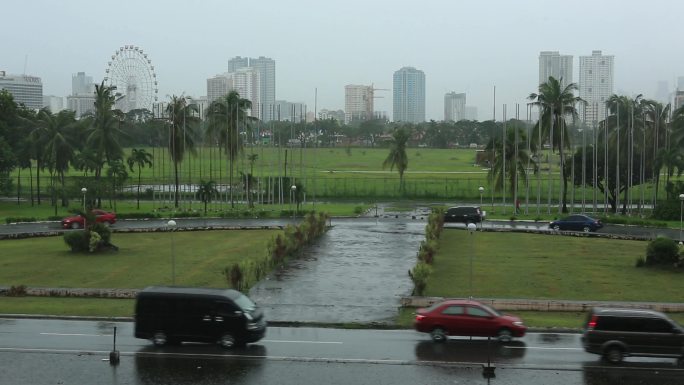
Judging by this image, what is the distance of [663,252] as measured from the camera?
3388 centimetres

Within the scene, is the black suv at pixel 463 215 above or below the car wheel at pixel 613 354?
above

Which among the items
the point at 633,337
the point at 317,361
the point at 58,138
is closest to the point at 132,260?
the point at 317,361

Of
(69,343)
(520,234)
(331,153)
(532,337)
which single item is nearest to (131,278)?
(69,343)

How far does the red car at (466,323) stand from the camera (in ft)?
69.4

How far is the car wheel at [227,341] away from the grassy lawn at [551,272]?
10.6 metres

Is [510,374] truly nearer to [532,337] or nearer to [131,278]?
[532,337]

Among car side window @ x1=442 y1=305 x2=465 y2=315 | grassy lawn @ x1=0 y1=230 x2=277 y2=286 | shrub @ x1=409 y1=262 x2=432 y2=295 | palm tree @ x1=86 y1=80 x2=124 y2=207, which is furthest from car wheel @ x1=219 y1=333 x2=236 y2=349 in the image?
palm tree @ x1=86 y1=80 x2=124 y2=207

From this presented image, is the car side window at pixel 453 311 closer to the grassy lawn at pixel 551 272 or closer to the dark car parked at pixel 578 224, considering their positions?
the grassy lawn at pixel 551 272

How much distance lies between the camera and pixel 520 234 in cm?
4859

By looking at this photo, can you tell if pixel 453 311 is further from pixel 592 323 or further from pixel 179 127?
pixel 179 127

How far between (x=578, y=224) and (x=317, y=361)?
36070mm

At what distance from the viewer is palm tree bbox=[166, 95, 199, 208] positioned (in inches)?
2803

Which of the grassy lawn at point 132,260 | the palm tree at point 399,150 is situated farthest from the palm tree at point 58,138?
the palm tree at point 399,150

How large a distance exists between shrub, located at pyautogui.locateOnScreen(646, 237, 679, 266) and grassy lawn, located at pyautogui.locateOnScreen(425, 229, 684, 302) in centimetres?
56
